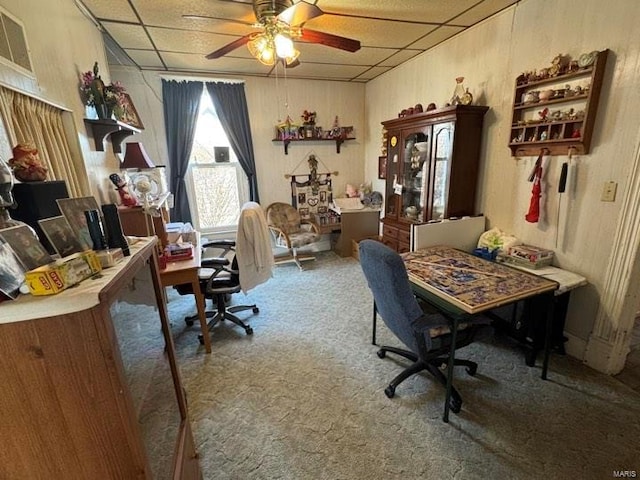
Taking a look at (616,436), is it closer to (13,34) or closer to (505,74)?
(505,74)

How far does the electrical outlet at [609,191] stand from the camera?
1.87 meters

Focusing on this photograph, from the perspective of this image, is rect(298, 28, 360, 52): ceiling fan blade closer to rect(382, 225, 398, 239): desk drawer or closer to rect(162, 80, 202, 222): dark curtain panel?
rect(382, 225, 398, 239): desk drawer

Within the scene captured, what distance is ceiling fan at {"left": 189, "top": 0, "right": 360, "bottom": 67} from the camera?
178 centimetres

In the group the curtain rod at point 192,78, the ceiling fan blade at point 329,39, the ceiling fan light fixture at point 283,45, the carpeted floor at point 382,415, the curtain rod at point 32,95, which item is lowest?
the carpeted floor at point 382,415

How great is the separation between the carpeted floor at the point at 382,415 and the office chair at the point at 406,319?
0.48 feet

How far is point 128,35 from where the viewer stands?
260cm

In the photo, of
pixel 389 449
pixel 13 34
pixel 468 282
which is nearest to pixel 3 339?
pixel 13 34

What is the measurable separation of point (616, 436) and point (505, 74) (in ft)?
8.56

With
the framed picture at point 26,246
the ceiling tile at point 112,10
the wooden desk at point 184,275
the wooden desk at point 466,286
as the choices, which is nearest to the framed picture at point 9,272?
the framed picture at point 26,246

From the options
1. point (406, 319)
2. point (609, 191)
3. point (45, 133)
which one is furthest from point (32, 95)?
point (609, 191)

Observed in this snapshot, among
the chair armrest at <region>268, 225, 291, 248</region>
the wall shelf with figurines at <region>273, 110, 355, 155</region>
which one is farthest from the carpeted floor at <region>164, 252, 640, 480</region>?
the wall shelf with figurines at <region>273, 110, 355, 155</region>

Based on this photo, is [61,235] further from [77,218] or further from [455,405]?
[455,405]

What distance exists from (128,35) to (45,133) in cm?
165

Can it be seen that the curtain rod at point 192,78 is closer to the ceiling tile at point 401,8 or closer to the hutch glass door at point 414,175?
the ceiling tile at point 401,8
